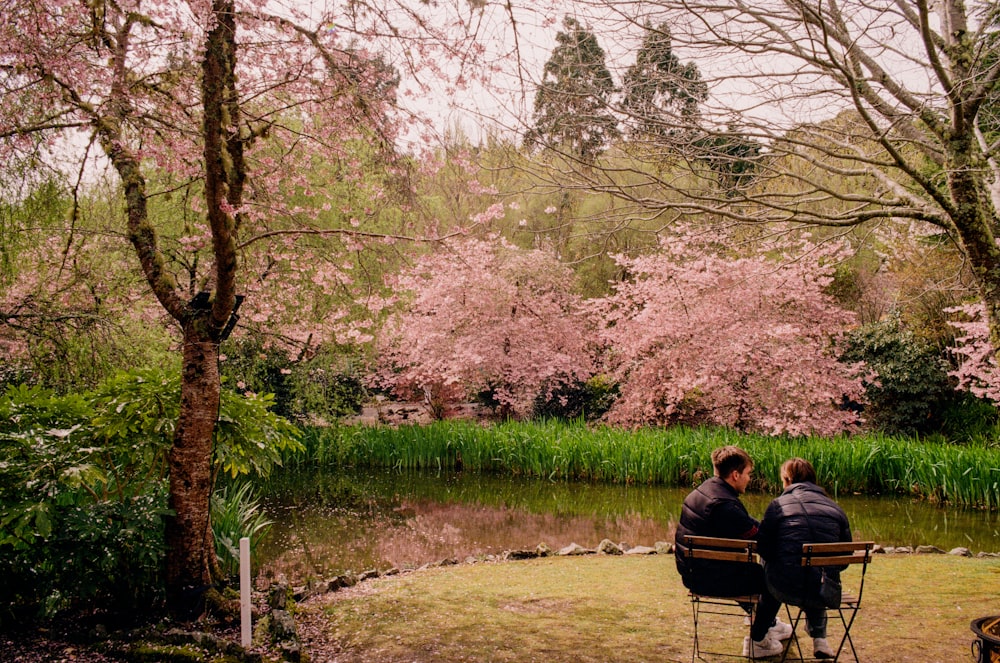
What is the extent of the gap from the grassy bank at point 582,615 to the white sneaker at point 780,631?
0.74 ft

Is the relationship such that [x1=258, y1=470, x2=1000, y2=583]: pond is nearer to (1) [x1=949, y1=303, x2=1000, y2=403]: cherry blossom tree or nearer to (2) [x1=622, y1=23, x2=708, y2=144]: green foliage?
(1) [x1=949, y1=303, x2=1000, y2=403]: cherry blossom tree

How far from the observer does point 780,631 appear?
11.9ft

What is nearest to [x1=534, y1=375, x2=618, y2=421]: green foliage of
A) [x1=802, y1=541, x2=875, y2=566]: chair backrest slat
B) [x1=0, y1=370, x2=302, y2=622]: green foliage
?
[x1=0, y1=370, x2=302, y2=622]: green foliage

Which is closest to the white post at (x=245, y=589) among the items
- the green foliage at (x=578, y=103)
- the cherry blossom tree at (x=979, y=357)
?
the green foliage at (x=578, y=103)

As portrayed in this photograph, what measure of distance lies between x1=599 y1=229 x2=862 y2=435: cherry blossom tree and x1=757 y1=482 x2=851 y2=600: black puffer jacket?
8024 millimetres

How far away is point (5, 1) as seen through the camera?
363cm

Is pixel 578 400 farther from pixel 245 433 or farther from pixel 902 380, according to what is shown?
pixel 245 433

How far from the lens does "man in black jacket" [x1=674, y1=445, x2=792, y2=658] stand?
344 cm

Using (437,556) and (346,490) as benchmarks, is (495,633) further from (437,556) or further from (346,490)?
(346,490)

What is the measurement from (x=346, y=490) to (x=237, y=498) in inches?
199

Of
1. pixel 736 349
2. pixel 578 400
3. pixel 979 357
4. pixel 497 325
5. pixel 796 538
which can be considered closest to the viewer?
pixel 796 538

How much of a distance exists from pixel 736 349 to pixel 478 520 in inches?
208

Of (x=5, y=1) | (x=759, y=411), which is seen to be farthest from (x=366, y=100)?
(x=759, y=411)

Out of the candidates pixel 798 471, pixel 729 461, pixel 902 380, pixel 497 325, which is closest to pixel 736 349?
pixel 902 380
